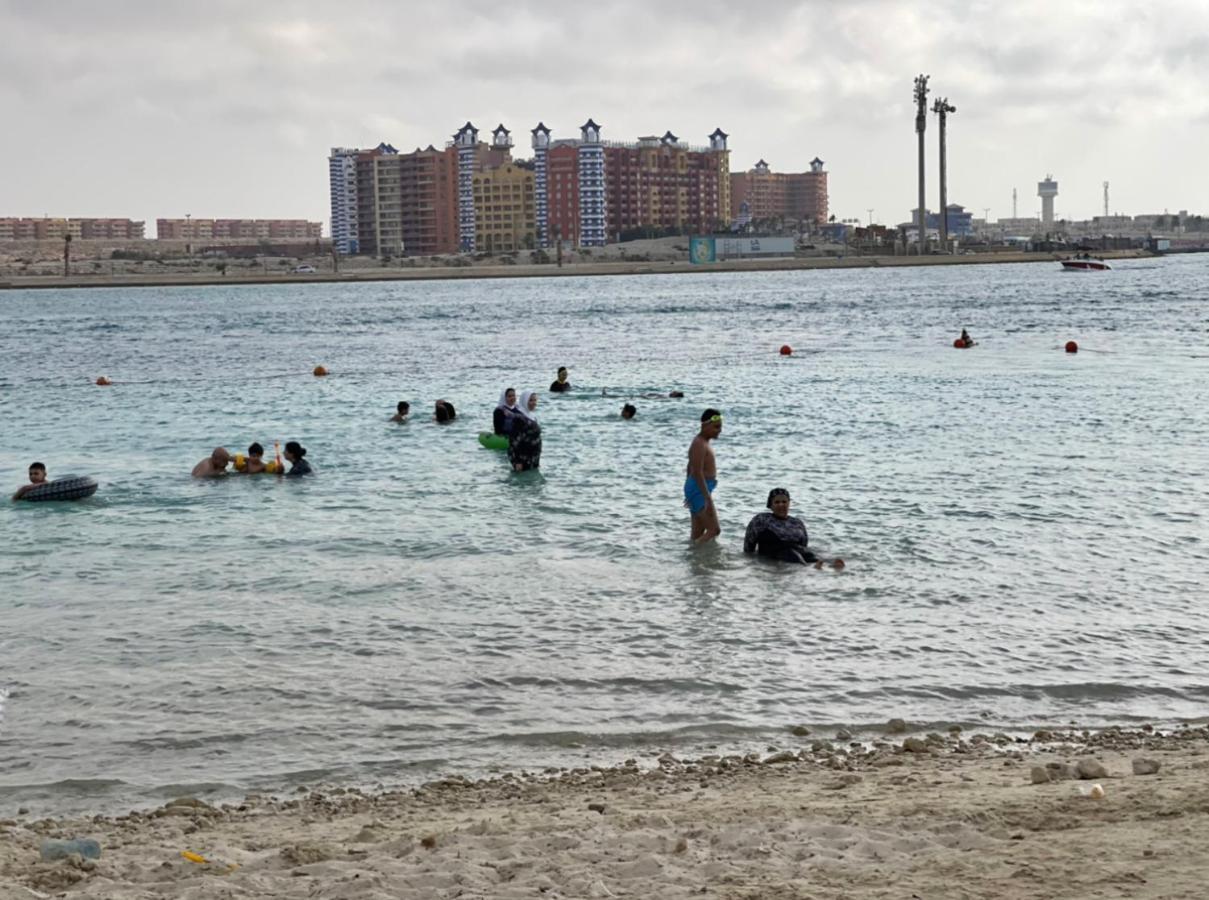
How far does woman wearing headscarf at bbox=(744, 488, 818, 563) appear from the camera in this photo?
47.8 feet

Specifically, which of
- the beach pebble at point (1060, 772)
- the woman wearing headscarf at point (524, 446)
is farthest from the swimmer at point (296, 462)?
the beach pebble at point (1060, 772)

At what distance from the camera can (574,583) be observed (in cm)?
1416

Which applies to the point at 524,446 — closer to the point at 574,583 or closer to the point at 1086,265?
the point at 574,583

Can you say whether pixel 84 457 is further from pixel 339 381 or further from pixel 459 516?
pixel 339 381

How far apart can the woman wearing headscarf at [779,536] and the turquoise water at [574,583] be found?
30 centimetres

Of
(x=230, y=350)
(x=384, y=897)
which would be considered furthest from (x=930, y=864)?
(x=230, y=350)

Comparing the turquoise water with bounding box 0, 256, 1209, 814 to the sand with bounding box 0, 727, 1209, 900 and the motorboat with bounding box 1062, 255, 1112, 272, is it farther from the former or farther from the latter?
the motorboat with bounding box 1062, 255, 1112, 272

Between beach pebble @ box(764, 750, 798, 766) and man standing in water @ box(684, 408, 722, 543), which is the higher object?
man standing in water @ box(684, 408, 722, 543)

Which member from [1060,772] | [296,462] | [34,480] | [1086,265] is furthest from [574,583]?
[1086,265]

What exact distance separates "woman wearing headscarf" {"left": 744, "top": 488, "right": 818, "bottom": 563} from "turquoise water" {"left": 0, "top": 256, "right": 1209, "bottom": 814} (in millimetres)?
299

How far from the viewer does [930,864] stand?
630 cm

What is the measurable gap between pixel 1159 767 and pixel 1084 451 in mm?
15798

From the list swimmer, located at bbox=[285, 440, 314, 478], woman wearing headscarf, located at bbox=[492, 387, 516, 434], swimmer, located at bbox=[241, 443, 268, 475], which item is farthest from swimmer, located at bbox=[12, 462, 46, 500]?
woman wearing headscarf, located at bbox=[492, 387, 516, 434]

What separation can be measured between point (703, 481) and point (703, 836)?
8.60m
